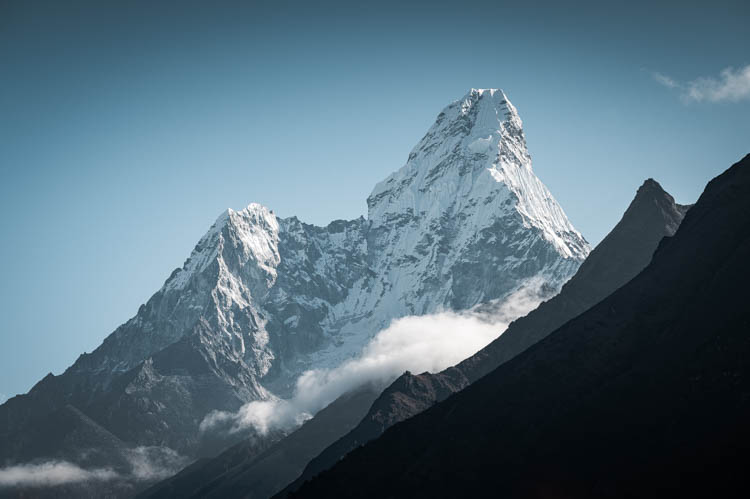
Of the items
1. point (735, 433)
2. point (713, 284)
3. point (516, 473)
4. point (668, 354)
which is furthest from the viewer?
point (713, 284)

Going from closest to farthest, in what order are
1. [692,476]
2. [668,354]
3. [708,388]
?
[692,476]
[708,388]
[668,354]

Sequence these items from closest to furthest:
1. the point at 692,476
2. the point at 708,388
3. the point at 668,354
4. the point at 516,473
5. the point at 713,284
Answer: the point at 692,476 < the point at 708,388 < the point at 516,473 < the point at 668,354 < the point at 713,284

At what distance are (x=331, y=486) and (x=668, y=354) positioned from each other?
80583mm

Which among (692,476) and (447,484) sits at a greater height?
(447,484)

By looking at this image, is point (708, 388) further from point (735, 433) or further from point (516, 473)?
point (516, 473)

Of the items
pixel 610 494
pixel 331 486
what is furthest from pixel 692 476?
pixel 331 486

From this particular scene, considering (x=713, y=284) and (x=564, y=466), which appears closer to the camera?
(x=564, y=466)

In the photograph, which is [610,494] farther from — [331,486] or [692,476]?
[331,486]

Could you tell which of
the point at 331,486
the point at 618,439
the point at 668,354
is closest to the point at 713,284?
the point at 668,354

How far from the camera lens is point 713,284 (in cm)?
19388

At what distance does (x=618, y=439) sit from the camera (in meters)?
160

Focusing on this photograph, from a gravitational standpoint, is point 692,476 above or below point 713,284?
below

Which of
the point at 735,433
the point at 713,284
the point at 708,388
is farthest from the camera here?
the point at 713,284

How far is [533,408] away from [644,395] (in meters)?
32.2
